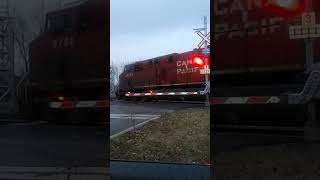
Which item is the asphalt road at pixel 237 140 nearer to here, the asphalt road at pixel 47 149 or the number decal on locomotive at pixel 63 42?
the asphalt road at pixel 47 149

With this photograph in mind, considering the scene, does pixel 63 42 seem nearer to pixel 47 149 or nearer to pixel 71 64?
pixel 71 64

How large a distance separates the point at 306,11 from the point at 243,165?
3.66ft

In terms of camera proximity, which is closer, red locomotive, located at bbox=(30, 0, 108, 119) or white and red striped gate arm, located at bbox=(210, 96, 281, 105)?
white and red striped gate arm, located at bbox=(210, 96, 281, 105)

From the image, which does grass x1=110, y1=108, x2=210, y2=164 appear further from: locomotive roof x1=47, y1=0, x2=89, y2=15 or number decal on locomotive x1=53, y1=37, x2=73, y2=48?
locomotive roof x1=47, y1=0, x2=89, y2=15

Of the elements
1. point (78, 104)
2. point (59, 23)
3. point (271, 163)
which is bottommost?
point (271, 163)

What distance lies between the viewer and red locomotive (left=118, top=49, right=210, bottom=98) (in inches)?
615

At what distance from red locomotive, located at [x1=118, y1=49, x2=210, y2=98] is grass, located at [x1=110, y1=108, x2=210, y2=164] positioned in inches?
255

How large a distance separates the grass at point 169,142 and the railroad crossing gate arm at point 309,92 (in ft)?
6.85

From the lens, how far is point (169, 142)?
22.1ft

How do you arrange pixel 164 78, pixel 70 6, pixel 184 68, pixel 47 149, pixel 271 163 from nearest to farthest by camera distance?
1. pixel 271 163
2. pixel 70 6
3. pixel 47 149
4. pixel 184 68
5. pixel 164 78

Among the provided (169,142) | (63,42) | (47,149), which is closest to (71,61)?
(63,42)

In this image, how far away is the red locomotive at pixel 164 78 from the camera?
51.3 feet

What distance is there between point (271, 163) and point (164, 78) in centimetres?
1500

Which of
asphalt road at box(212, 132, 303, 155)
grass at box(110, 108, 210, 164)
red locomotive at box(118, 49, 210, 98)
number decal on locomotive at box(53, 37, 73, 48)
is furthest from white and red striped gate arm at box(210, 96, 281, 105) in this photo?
red locomotive at box(118, 49, 210, 98)
